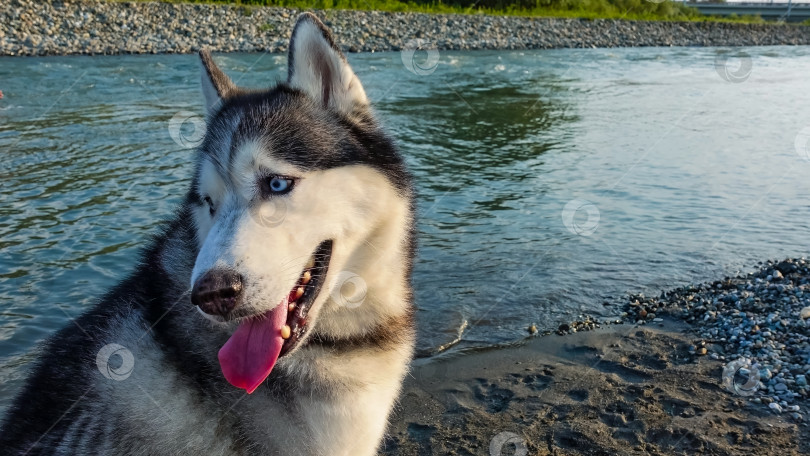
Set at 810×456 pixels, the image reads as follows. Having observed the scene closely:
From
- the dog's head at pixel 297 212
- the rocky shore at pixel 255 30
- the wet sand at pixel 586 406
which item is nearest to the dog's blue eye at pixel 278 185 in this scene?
the dog's head at pixel 297 212

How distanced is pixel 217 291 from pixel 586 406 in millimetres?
2740

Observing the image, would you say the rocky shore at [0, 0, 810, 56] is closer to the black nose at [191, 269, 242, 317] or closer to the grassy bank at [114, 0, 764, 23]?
the grassy bank at [114, 0, 764, 23]

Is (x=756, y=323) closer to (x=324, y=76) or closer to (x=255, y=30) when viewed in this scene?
(x=324, y=76)

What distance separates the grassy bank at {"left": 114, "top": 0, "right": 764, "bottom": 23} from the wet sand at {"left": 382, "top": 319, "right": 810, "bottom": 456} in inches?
1042

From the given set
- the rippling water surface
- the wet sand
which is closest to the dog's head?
the wet sand

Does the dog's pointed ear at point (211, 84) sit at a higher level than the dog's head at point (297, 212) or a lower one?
higher

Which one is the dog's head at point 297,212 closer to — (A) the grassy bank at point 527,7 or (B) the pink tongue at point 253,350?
(B) the pink tongue at point 253,350

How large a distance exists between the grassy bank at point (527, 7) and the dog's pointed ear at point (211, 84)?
26.7m

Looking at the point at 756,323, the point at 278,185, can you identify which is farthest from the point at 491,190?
the point at 278,185

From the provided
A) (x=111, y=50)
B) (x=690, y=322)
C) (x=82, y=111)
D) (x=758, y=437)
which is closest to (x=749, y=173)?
(x=690, y=322)

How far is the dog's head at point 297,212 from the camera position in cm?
245

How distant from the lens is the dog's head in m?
2.45

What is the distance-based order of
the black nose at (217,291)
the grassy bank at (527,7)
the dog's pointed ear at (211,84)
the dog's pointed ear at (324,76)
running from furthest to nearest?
the grassy bank at (527,7)
the dog's pointed ear at (211,84)
the dog's pointed ear at (324,76)
the black nose at (217,291)

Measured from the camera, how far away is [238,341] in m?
2.55
